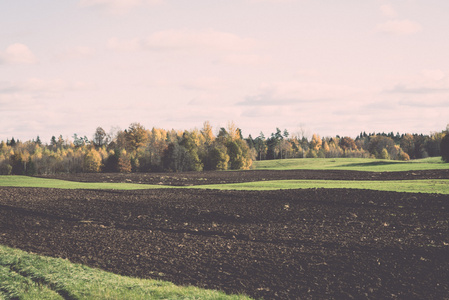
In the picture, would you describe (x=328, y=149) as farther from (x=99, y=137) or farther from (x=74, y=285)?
(x=74, y=285)

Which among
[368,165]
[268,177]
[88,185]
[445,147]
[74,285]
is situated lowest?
[74,285]

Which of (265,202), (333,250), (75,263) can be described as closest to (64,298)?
(75,263)

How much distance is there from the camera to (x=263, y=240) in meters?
19.9

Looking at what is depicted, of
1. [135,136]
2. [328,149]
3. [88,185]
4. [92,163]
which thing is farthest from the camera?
[328,149]

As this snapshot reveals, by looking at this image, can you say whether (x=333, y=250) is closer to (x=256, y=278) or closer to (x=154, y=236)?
(x=256, y=278)

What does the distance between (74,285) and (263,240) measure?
9801 millimetres

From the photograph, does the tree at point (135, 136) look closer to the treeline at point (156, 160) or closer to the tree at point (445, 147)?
the treeline at point (156, 160)

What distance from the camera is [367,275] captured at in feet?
46.0

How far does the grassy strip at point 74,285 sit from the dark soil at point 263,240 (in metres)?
1.05

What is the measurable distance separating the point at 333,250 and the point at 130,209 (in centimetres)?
1748

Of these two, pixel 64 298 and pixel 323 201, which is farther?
pixel 323 201

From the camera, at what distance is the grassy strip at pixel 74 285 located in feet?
37.5

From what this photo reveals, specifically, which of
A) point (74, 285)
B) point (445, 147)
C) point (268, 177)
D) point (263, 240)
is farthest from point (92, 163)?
point (74, 285)

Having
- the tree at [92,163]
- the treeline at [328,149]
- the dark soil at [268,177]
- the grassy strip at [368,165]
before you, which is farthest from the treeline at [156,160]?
the treeline at [328,149]
